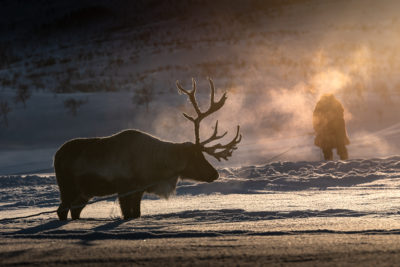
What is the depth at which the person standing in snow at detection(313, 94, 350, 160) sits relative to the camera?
16.2 meters

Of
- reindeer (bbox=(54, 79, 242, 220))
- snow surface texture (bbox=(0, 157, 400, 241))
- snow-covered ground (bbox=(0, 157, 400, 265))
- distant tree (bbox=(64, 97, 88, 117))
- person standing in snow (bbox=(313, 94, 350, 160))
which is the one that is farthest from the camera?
distant tree (bbox=(64, 97, 88, 117))

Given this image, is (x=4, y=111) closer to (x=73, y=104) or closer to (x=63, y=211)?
(x=73, y=104)

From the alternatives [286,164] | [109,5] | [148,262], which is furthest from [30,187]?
[109,5]

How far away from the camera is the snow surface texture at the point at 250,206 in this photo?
5340 mm

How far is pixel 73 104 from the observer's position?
31.9 meters

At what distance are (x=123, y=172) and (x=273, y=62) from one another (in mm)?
41783

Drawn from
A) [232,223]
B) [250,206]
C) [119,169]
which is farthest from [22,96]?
[232,223]

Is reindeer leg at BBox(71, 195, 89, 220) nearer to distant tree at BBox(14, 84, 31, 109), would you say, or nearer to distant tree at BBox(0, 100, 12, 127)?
distant tree at BBox(0, 100, 12, 127)

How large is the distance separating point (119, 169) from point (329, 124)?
10.2 meters

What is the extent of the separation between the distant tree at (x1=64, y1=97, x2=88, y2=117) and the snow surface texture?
54.7 feet

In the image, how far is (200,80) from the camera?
4238cm

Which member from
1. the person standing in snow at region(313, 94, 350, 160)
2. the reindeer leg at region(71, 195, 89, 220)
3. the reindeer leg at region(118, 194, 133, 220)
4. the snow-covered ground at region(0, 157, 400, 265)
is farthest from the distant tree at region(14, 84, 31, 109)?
the reindeer leg at region(118, 194, 133, 220)

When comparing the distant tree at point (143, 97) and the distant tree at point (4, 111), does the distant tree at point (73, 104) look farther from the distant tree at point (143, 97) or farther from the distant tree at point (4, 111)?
the distant tree at point (4, 111)

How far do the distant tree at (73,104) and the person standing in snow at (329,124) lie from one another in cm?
1721
